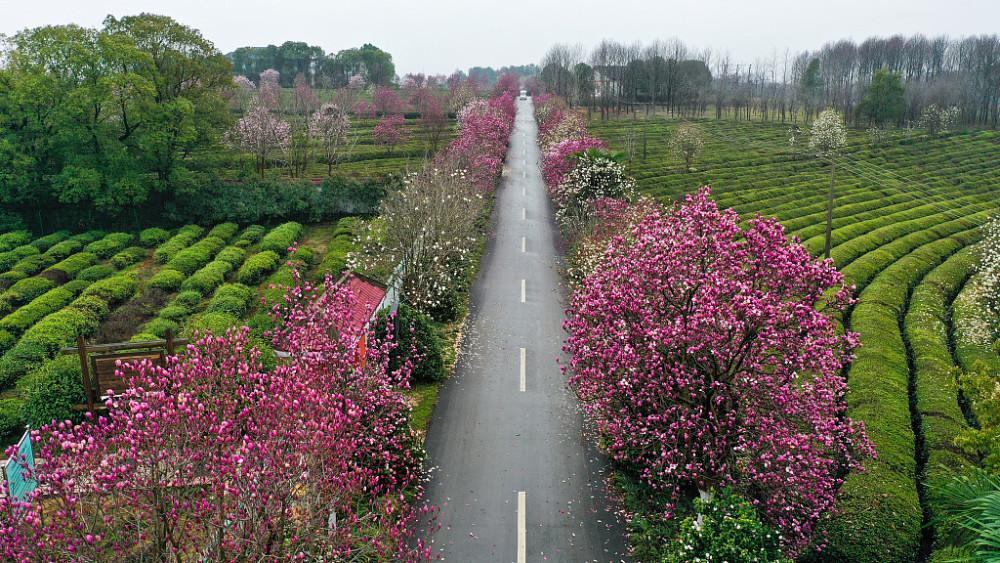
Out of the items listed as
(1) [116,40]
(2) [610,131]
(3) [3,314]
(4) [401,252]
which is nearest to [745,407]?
(4) [401,252]

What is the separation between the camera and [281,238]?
36188 millimetres

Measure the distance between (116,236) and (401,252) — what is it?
21.9 m

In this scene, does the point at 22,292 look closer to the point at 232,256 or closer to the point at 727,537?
the point at 232,256

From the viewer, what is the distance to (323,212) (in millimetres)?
42156

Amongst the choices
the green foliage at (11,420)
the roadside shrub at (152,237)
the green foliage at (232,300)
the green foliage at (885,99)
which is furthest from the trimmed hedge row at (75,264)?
the green foliage at (885,99)

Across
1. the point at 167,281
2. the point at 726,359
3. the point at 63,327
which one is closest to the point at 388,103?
the point at 167,281

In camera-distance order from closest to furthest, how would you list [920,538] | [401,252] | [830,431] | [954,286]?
[830,431], [920,538], [401,252], [954,286]

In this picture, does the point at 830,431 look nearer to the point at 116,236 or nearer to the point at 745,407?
the point at 745,407

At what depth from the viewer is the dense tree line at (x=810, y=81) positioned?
79.3m

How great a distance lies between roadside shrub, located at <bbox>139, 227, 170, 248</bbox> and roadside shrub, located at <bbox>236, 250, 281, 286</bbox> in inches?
352

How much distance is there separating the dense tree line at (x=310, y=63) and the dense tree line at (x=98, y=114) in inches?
3091

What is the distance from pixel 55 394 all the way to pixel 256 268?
1507 cm

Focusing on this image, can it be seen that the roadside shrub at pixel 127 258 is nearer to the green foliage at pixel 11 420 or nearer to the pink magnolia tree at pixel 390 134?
the green foliage at pixel 11 420

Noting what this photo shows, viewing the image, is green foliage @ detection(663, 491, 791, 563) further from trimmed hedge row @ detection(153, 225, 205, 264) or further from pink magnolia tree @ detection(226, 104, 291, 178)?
pink magnolia tree @ detection(226, 104, 291, 178)
